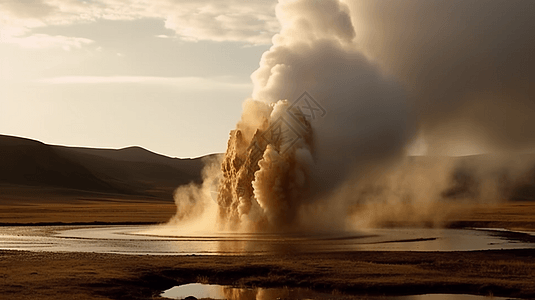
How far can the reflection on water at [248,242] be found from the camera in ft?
176

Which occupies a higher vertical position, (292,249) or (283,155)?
(283,155)

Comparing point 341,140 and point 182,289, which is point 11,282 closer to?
point 182,289

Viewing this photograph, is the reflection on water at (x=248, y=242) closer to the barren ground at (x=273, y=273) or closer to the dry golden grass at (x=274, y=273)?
the barren ground at (x=273, y=273)

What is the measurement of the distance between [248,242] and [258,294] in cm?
2674

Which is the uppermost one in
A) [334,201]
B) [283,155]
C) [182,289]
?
[283,155]

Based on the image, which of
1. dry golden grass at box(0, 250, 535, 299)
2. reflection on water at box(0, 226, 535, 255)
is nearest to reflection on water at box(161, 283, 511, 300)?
dry golden grass at box(0, 250, 535, 299)

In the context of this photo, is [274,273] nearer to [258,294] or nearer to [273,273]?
[273,273]

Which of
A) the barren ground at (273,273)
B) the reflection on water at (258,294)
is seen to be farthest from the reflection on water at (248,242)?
the reflection on water at (258,294)

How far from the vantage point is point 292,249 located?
53.5 m

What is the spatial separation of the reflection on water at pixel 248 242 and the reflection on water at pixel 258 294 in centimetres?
1461

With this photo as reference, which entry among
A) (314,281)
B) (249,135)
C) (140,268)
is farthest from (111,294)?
(249,135)

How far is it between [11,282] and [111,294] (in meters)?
5.51

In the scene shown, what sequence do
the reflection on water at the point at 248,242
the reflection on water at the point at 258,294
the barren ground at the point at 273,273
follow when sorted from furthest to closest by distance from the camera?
the reflection on water at the point at 248,242 < the barren ground at the point at 273,273 < the reflection on water at the point at 258,294

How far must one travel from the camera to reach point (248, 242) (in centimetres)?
6112
